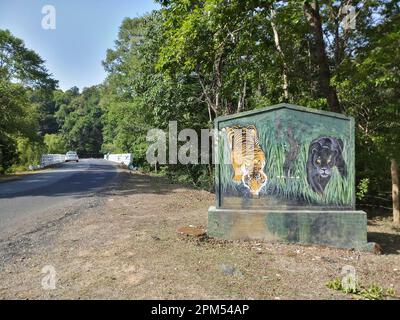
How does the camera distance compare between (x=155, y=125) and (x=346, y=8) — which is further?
(x=155, y=125)

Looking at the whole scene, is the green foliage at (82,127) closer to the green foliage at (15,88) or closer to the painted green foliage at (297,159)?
the green foliage at (15,88)

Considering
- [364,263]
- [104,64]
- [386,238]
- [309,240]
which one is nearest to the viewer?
[364,263]

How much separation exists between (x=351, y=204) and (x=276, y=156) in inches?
66.6

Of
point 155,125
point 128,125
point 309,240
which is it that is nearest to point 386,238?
point 309,240

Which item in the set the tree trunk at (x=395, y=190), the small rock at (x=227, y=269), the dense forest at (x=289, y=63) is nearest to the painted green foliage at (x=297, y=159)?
the small rock at (x=227, y=269)

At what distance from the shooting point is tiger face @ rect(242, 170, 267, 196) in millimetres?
7863

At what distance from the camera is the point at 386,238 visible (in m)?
9.31

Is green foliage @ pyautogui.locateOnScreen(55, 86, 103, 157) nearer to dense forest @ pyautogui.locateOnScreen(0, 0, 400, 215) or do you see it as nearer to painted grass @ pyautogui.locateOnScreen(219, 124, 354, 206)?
dense forest @ pyautogui.locateOnScreen(0, 0, 400, 215)

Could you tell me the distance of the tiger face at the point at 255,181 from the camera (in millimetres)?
7863

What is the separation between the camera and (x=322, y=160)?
7840mm

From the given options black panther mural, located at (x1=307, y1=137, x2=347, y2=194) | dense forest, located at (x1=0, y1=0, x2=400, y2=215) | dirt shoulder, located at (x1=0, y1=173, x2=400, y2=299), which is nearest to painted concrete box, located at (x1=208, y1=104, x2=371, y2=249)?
black panther mural, located at (x1=307, y1=137, x2=347, y2=194)

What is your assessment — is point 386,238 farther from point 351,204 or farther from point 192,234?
point 192,234

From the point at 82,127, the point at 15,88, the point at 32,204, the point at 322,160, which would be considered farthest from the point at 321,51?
the point at 82,127

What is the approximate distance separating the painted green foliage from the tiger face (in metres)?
0.07
